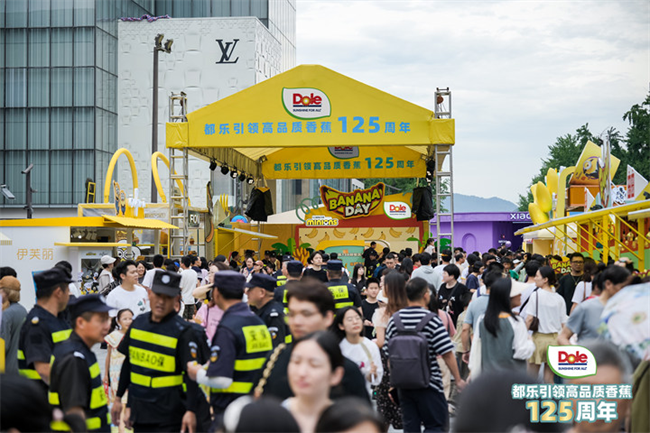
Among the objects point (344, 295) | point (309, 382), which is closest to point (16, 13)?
point (344, 295)

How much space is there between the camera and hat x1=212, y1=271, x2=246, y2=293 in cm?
548

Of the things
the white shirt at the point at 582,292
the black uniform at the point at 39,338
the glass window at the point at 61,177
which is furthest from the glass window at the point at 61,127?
the black uniform at the point at 39,338

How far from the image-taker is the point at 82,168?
5394 centimetres

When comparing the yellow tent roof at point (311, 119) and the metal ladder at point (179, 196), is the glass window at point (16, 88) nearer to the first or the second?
the metal ladder at point (179, 196)

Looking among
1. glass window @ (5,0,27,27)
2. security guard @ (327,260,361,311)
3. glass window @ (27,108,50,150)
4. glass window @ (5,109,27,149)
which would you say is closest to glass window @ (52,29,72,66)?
glass window @ (5,0,27,27)

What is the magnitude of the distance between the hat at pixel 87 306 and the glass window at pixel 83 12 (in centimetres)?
5140

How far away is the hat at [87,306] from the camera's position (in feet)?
17.0

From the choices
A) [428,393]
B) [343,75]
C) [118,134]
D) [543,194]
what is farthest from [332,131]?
[118,134]

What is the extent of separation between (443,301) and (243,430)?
351 inches

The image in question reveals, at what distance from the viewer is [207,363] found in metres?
5.60

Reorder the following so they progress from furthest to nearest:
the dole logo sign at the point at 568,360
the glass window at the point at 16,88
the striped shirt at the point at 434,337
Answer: the glass window at the point at 16,88 → the striped shirt at the point at 434,337 → the dole logo sign at the point at 568,360

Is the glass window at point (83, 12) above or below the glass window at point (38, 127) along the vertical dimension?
above

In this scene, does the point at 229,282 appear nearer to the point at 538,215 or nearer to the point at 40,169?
the point at 538,215

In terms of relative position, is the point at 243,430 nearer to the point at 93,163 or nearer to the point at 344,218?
the point at 344,218
